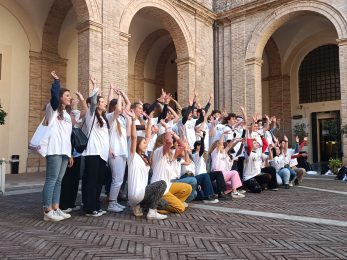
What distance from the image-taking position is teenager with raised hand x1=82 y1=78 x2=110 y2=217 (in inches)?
218

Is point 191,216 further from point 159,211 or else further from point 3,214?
point 3,214

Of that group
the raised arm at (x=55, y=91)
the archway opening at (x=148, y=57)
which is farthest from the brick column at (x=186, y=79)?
the raised arm at (x=55, y=91)

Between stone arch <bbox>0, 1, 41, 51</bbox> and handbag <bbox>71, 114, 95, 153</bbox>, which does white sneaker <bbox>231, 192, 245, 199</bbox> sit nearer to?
handbag <bbox>71, 114, 95, 153</bbox>

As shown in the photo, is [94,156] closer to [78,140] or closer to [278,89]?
[78,140]

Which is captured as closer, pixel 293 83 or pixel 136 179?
pixel 136 179

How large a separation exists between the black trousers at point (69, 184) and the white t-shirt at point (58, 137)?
0.71 metres

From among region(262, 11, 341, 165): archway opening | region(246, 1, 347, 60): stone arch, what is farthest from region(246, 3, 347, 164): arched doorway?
region(246, 1, 347, 60): stone arch

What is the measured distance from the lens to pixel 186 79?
1670cm

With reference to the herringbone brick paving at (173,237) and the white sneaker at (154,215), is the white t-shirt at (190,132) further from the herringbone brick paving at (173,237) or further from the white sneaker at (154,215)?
the white sneaker at (154,215)

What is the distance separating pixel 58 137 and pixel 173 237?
231 cm

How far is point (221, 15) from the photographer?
1866 centimetres

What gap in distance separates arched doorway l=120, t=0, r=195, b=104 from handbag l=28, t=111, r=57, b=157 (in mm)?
10205

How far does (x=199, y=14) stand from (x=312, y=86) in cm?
941

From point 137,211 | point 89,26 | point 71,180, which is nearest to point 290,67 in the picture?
point 89,26
